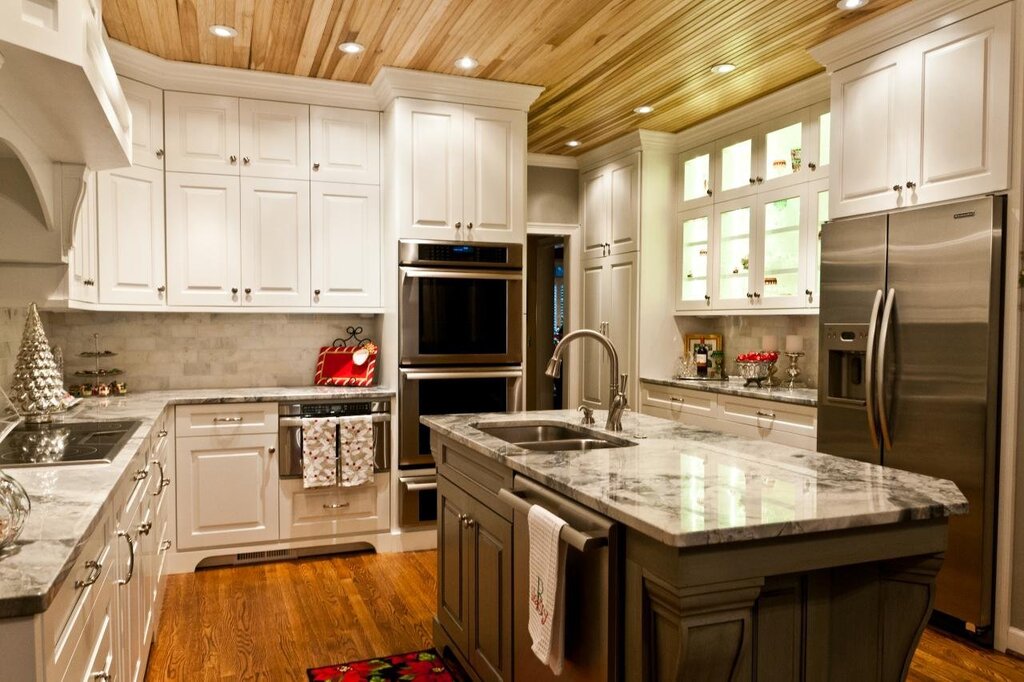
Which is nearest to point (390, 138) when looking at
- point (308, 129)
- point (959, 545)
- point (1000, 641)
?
point (308, 129)

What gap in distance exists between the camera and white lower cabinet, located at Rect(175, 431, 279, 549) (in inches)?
150

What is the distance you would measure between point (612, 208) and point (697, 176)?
0.68 meters

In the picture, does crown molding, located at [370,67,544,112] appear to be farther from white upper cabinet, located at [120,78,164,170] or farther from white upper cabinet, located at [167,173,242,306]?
white upper cabinet, located at [120,78,164,170]

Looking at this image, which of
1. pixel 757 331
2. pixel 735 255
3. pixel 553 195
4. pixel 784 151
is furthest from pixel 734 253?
pixel 553 195

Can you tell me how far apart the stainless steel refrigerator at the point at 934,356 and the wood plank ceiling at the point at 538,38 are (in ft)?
3.39

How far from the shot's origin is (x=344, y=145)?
4285mm

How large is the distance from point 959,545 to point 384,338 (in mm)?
3080

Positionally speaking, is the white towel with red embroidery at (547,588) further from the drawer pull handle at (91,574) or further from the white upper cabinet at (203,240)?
the white upper cabinet at (203,240)

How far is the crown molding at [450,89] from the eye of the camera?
13.2 feet

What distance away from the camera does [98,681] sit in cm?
154

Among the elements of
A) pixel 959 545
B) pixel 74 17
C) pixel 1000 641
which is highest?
pixel 74 17

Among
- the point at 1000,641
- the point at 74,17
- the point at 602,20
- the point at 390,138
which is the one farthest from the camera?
the point at 390,138

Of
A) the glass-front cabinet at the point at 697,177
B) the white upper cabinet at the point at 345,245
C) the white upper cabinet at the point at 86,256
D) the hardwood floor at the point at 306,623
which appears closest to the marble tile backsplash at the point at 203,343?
the white upper cabinet at the point at 345,245

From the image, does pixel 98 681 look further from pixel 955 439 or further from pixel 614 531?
pixel 955 439
